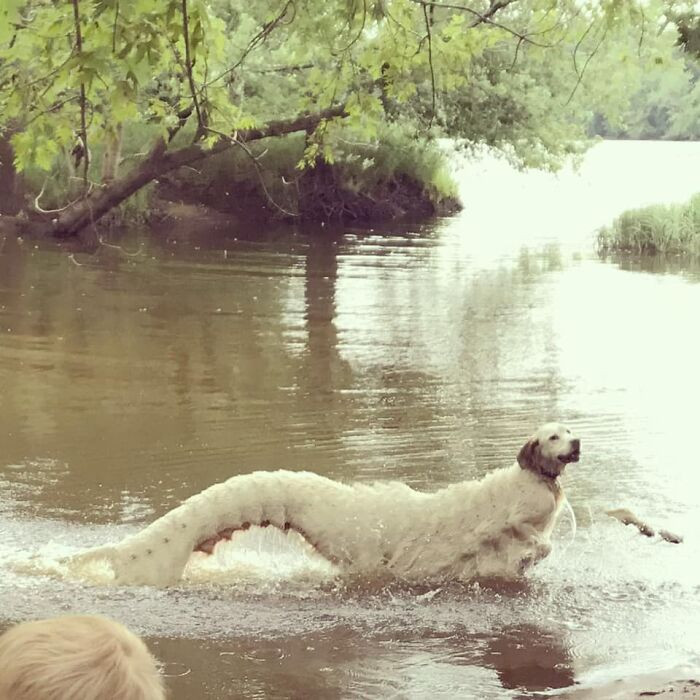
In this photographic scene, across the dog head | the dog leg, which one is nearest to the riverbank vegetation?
the dog leg

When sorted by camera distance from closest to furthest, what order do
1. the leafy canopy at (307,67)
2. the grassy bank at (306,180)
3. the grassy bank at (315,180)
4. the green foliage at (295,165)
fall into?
the leafy canopy at (307,67) → the grassy bank at (306,180) → the green foliage at (295,165) → the grassy bank at (315,180)

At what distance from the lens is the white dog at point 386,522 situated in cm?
696

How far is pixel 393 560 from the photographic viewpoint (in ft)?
23.8

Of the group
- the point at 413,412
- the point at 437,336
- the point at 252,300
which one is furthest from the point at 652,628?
the point at 252,300

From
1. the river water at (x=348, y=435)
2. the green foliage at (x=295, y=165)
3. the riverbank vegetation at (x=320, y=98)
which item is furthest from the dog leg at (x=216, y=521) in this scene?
the green foliage at (x=295, y=165)

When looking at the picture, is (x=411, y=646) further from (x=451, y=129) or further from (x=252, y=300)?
(x=451, y=129)

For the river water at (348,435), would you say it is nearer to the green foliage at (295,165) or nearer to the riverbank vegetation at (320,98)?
the riverbank vegetation at (320,98)

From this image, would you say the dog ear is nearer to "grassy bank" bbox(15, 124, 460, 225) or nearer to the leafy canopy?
the leafy canopy

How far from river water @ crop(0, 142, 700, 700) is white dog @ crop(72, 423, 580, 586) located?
149mm

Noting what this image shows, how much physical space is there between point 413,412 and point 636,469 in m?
2.72

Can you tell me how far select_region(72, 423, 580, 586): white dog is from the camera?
22.8 feet

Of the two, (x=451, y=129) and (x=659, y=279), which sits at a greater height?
(x=451, y=129)

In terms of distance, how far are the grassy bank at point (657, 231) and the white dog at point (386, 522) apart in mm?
24439

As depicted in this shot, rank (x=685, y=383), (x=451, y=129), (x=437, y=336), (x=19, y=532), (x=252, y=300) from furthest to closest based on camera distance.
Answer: (x=451, y=129) < (x=252, y=300) < (x=437, y=336) < (x=685, y=383) < (x=19, y=532)
